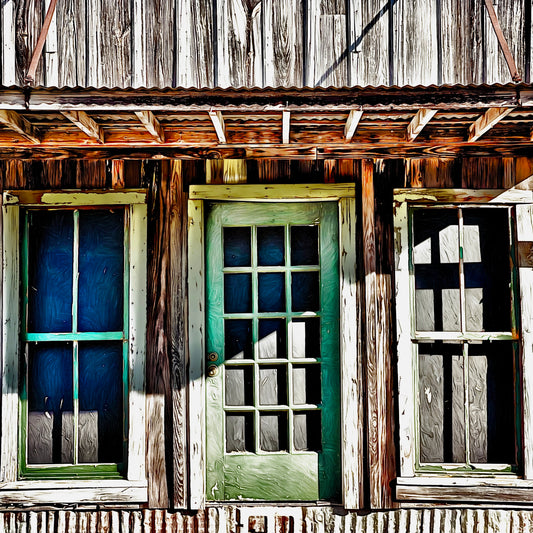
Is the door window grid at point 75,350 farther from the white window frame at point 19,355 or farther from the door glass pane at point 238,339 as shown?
the door glass pane at point 238,339

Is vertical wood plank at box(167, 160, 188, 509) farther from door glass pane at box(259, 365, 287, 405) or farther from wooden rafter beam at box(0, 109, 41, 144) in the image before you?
wooden rafter beam at box(0, 109, 41, 144)

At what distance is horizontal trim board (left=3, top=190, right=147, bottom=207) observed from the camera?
4344 mm

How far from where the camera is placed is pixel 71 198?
14.3 ft

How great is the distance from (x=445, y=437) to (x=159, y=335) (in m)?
2.18

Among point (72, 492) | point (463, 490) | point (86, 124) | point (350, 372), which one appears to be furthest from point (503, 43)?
point (72, 492)

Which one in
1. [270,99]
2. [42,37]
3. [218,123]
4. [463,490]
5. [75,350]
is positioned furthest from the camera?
[75,350]

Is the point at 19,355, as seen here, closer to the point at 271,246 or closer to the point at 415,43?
the point at 271,246

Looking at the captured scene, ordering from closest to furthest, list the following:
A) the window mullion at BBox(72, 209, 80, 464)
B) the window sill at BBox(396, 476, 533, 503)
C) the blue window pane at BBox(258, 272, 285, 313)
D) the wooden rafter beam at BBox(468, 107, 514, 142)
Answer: the wooden rafter beam at BBox(468, 107, 514, 142), the window sill at BBox(396, 476, 533, 503), the window mullion at BBox(72, 209, 80, 464), the blue window pane at BBox(258, 272, 285, 313)

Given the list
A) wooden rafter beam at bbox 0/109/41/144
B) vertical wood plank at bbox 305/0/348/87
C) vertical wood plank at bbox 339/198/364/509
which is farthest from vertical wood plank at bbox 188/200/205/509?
vertical wood plank at bbox 305/0/348/87

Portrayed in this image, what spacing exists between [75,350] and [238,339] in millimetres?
1172

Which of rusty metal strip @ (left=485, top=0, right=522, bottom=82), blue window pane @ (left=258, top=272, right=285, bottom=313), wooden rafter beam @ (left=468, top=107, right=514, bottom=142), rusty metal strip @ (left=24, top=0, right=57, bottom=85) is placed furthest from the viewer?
blue window pane @ (left=258, top=272, right=285, bottom=313)

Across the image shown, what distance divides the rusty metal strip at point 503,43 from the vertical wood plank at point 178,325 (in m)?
2.26

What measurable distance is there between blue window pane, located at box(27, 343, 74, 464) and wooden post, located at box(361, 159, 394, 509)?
7.06 ft

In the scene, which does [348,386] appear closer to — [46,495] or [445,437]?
[445,437]
